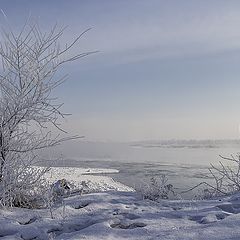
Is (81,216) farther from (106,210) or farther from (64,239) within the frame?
(64,239)

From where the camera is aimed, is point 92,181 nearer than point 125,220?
No

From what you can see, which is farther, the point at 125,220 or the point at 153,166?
the point at 153,166

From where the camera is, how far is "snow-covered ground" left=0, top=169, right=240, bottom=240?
620 cm

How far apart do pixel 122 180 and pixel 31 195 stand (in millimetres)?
17653

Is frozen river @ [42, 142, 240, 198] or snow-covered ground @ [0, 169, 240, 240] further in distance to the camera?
frozen river @ [42, 142, 240, 198]

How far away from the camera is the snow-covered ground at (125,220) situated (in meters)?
6.20

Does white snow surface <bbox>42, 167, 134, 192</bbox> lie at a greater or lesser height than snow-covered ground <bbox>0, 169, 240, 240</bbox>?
lesser

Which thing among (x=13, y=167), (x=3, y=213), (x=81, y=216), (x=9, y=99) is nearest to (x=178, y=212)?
(x=81, y=216)

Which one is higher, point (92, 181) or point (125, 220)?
point (125, 220)

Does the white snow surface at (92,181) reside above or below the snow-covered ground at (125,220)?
below

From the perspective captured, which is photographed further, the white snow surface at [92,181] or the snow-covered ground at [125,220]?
the white snow surface at [92,181]

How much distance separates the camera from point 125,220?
7164 millimetres

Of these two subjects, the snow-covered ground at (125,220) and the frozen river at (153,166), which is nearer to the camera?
the snow-covered ground at (125,220)

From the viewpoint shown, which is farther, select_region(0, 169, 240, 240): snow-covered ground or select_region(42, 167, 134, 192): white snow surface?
select_region(42, 167, 134, 192): white snow surface
